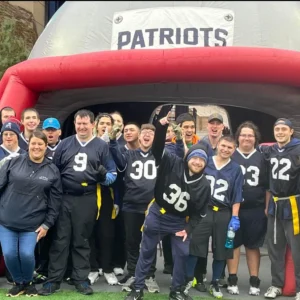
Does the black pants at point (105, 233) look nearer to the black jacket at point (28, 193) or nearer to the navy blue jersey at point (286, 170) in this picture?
the black jacket at point (28, 193)

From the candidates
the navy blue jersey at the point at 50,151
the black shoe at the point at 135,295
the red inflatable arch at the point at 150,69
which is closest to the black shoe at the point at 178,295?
the black shoe at the point at 135,295

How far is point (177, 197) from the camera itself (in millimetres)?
3787

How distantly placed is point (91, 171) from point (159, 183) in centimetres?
60

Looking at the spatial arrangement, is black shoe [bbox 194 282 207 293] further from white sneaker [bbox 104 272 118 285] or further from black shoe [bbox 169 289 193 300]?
white sneaker [bbox 104 272 118 285]

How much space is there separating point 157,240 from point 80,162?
35.8 inches

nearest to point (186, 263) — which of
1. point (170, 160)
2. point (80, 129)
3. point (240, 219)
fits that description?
point (240, 219)

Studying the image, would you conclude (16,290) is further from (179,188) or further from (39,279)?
(179,188)

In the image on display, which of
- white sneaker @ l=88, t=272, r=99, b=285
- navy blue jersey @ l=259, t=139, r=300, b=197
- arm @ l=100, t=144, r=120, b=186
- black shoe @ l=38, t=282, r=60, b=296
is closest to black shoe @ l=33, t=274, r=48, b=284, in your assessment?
black shoe @ l=38, t=282, r=60, b=296

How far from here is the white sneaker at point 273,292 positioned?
4.08 metres

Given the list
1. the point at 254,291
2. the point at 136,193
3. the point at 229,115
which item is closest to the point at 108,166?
the point at 136,193

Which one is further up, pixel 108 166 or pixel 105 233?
pixel 108 166

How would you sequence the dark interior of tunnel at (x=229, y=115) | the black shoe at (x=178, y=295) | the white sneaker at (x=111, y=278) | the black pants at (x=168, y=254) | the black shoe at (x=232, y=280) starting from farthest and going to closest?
the dark interior of tunnel at (x=229, y=115)
the black pants at (x=168, y=254)
the white sneaker at (x=111, y=278)
the black shoe at (x=232, y=280)
the black shoe at (x=178, y=295)

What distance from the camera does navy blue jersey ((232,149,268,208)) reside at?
420 cm

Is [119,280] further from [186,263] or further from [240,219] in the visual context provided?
[240,219]
